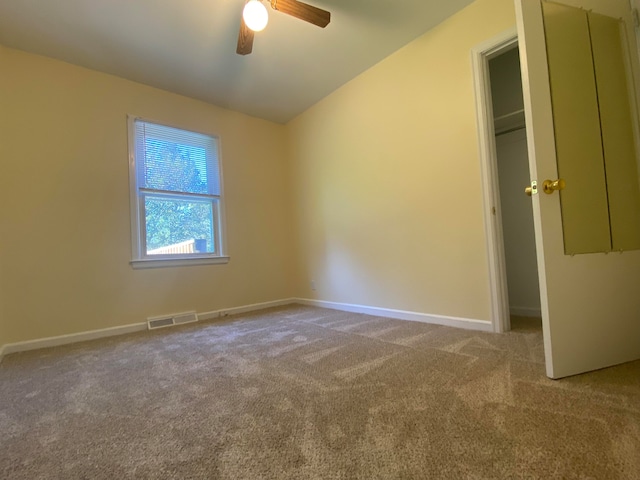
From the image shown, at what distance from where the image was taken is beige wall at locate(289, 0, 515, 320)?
8.11 ft

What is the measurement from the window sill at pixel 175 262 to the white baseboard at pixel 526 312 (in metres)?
3.26

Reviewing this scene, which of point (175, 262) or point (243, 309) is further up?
point (175, 262)

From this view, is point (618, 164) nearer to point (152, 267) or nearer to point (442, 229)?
point (442, 229)

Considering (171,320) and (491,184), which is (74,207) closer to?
(171,320)

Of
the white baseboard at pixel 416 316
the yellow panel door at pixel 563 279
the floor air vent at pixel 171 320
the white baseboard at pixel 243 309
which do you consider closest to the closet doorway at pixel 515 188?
the white baseboard at pixel 416 316

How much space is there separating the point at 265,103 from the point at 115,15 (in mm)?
1753

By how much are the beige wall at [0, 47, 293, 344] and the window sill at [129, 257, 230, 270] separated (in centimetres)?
6

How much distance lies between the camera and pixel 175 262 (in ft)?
11.2

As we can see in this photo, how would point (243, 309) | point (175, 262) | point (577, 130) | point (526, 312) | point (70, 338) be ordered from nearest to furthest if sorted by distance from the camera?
point (577, 130), point (70, 338), point (526, 312), point (175, 262), point (243, 309)

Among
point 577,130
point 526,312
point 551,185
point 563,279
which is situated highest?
point 577,130

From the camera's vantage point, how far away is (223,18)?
7.95 feet

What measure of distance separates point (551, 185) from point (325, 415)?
1.48m

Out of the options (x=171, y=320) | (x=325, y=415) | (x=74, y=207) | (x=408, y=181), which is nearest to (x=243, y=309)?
(x=171, y=320)

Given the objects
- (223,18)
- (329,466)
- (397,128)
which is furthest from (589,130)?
(223,18)
